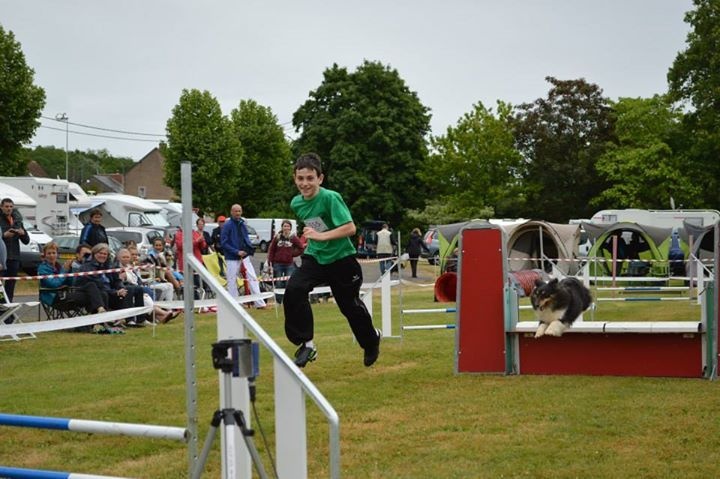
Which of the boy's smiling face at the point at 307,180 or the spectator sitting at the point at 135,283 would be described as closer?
the boy's smiling face at the point at 307,180

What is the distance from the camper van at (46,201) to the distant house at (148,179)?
73.9 m

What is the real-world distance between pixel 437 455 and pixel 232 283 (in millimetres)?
12347

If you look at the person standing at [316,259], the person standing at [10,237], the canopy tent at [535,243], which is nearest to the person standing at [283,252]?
the person standing at [10,237]

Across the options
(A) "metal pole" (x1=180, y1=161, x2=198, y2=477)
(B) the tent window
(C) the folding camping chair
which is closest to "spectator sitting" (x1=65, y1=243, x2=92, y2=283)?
(C) the folding camping chair

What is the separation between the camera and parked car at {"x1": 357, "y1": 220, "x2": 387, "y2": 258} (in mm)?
49009

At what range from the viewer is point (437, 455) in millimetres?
6332

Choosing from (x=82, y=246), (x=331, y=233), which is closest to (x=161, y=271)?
(x=82, y=246)

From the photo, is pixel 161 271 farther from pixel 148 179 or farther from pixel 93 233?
pixel 148 179

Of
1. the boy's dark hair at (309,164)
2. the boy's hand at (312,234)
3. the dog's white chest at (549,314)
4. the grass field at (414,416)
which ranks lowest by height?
the grass field at (414,416)

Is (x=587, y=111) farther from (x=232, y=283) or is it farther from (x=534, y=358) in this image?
(x=534, y=358)

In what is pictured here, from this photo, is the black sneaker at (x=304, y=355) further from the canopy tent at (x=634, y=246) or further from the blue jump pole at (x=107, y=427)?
the canopy tent at (x=634, y=246)

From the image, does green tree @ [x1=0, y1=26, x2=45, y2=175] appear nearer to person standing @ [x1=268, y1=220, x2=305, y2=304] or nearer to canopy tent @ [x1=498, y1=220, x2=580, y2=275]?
canopy tent @ [x1=498, y1=220, x2=580, y2=275]

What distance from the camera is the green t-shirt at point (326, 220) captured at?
8.53 meters

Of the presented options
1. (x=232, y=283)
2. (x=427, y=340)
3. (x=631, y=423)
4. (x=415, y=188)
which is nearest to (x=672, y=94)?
(x=415, y=188)
